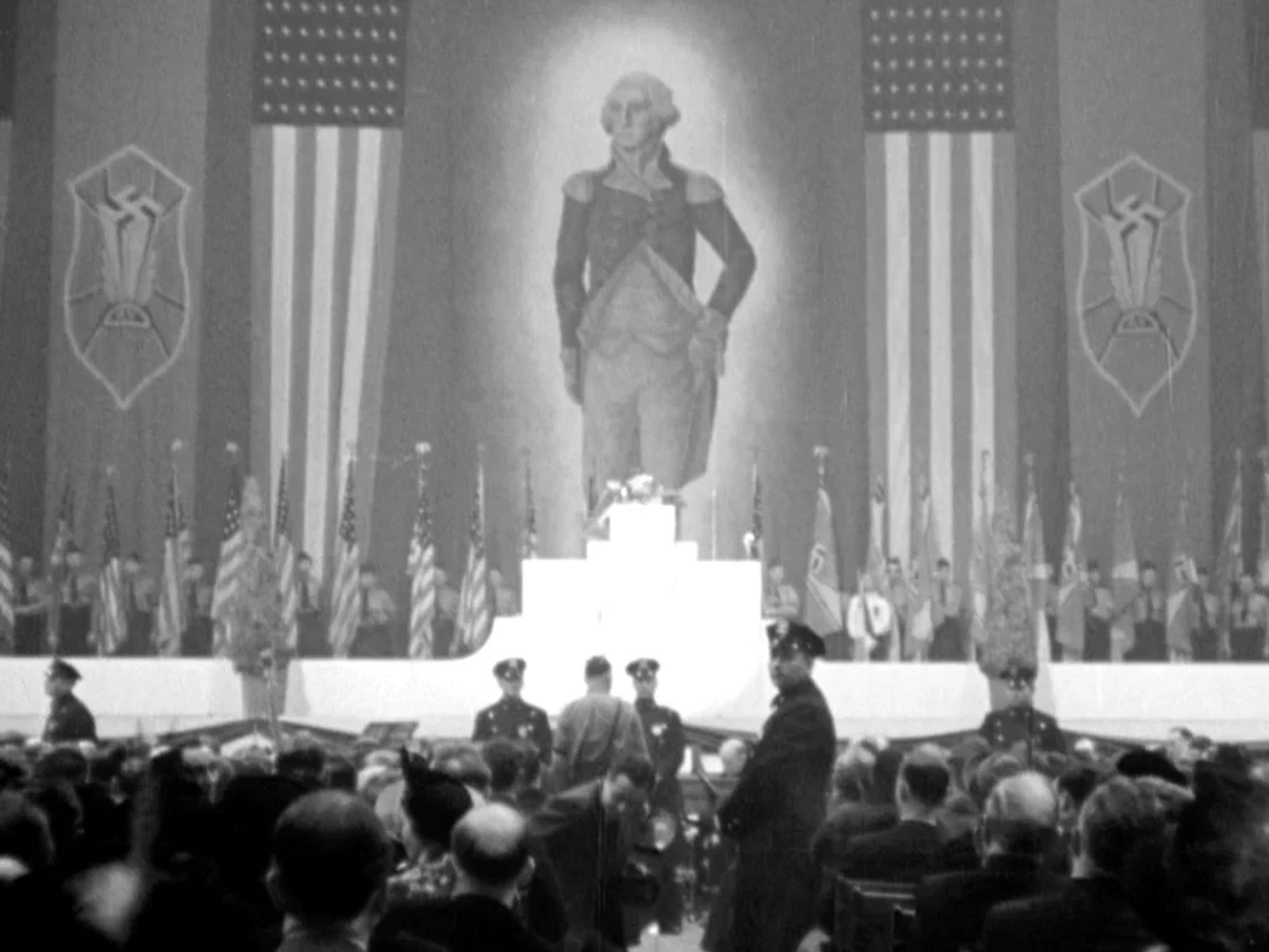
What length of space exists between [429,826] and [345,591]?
16981 millimetres

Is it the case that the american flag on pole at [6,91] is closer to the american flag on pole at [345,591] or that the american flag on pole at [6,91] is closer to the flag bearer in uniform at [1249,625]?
the american flag on pole at [345,591]

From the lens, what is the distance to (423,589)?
21453mm

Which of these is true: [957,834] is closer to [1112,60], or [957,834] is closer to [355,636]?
[355,636]

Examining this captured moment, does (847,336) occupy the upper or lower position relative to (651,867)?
upper

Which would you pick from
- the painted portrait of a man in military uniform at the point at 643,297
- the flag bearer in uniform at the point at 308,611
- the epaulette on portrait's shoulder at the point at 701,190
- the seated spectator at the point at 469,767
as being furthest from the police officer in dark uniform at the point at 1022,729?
the epaulette on portrait's shoulder at the point at 701,190

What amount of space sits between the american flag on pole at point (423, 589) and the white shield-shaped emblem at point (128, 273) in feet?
13.0

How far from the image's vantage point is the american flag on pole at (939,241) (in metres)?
23.1

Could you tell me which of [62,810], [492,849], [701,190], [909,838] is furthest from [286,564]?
[492,849]

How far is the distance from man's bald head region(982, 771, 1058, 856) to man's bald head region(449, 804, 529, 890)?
117 centimetres

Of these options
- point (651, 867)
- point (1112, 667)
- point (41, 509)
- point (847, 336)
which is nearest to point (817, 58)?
point (847, 336)

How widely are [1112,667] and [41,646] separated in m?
11.0

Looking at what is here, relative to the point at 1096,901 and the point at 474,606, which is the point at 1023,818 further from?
the point at 474,606

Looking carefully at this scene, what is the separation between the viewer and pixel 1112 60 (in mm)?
23797

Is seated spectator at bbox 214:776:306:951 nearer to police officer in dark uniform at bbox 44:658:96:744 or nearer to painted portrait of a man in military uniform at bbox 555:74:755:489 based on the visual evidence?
police officer in dark uniform at bbox 44:658:96:744
